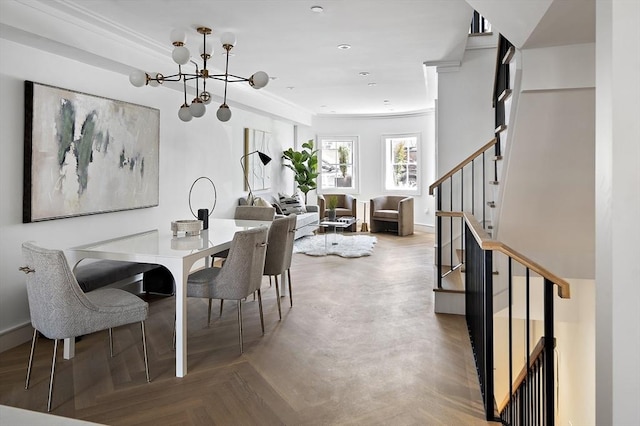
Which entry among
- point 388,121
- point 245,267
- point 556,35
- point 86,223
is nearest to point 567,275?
point 556,35

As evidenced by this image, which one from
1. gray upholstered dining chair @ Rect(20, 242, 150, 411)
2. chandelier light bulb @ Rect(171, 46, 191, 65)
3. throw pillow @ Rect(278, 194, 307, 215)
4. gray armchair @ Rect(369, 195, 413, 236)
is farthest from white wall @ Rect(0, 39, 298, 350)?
gray armchair @ Rect(369, 195, 413, 236)

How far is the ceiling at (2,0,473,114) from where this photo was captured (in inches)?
135

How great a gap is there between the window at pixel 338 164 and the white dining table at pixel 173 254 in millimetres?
7354

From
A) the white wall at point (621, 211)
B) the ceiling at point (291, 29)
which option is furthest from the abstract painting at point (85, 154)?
the white wall at point (621, 211)

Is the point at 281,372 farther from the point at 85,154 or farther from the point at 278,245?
the point at 85,154

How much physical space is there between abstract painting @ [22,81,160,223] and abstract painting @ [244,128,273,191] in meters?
2.48

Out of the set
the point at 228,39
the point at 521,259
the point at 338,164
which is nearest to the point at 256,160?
the point at 338,164

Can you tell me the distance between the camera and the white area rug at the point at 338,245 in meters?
Answer: 6.91

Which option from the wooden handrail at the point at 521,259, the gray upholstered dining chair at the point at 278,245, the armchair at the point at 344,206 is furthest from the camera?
the armchair at the point at 344,206

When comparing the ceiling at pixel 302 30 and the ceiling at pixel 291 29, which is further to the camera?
the ceiling at pixel 302 30

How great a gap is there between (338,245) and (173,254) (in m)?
4.99

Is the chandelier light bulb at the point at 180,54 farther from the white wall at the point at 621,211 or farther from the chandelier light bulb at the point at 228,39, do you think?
the white wall at the point at 621,211

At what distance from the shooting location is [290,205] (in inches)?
328

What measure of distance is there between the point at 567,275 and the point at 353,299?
1972 mm
